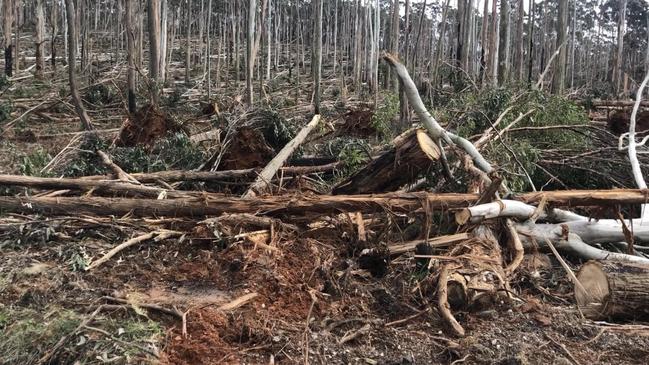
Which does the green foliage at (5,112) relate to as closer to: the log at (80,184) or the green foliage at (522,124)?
the log at (80,184)

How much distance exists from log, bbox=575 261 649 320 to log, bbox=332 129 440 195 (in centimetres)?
165

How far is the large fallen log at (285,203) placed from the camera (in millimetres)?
4805

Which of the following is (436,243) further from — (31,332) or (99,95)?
(99,95)

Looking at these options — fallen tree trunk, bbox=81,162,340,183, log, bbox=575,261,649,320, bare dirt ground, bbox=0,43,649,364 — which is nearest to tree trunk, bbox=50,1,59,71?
fallen tree trunk, bbox=81,162,340,183

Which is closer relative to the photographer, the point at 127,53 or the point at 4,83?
the point at 127,53

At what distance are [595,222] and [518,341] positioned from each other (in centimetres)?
210

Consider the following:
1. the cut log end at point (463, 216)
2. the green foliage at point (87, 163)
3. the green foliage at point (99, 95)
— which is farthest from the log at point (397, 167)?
the green foliage at point (99, 95)

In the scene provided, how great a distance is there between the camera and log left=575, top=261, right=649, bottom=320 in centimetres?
407

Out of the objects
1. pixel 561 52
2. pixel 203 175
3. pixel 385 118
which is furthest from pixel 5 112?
pixel 561 52

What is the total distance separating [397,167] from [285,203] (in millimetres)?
1136

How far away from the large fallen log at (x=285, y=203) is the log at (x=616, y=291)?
965 millimetres

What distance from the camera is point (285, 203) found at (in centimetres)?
493

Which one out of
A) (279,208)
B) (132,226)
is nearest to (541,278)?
(279,208)

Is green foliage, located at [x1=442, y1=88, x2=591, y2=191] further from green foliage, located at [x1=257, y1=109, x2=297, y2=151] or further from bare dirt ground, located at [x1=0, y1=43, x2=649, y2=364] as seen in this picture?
green foliage, located at [x1=257, y1=109, x2=297, y2=151]
